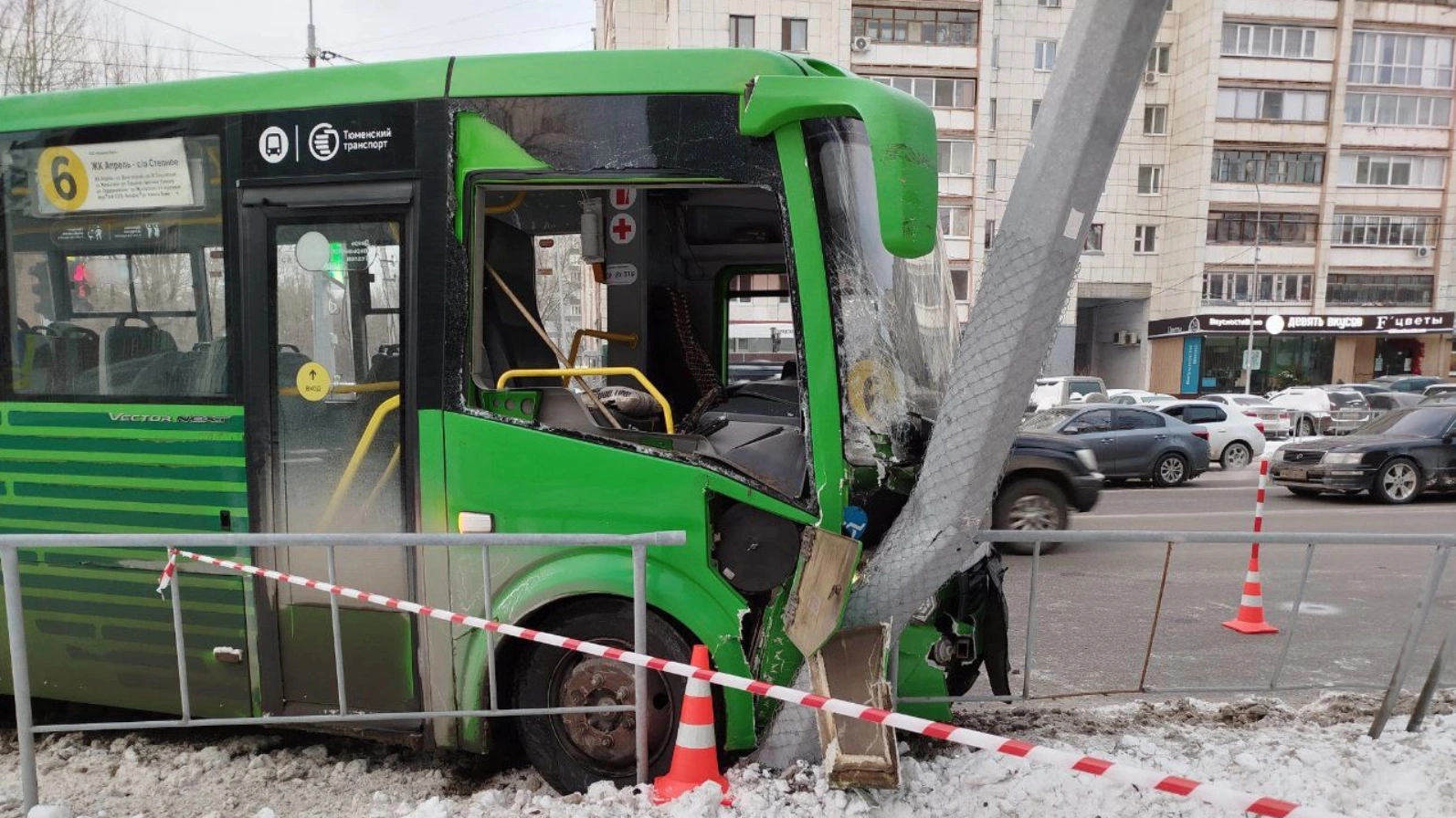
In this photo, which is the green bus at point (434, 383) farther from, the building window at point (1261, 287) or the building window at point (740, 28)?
the building window at point (1261, 287)

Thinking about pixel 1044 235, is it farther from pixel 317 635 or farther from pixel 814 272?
pixel 317 635

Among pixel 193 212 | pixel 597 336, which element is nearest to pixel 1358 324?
pixel 597 336

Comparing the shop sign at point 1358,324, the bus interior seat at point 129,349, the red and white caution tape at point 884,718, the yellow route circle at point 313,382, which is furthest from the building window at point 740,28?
the red and white caution tape at point 884,718

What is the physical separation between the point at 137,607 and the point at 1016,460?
7.84m

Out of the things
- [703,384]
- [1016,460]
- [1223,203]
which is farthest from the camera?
[1223,203]

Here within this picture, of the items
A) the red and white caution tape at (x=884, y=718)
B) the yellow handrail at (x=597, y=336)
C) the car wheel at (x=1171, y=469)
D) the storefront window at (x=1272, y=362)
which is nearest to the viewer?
the red and white caution tape at (x=884, y=718)

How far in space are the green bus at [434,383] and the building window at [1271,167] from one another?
1715 inches

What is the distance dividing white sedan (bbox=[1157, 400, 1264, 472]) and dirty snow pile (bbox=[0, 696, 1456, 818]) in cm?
1479

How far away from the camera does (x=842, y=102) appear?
2.88 meters

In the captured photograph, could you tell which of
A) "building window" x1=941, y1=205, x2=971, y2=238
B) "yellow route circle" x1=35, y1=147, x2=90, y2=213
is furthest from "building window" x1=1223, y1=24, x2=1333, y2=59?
"yellow route circle" x1=35, y1=147, x2=90, y2=213

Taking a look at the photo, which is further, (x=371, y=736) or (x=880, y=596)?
(x=371, y=736)

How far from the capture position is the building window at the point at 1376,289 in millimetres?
40625

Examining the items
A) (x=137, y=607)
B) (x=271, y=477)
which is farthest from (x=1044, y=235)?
(x=137, y=607)

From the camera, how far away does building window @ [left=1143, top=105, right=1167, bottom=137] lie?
40688 mm
